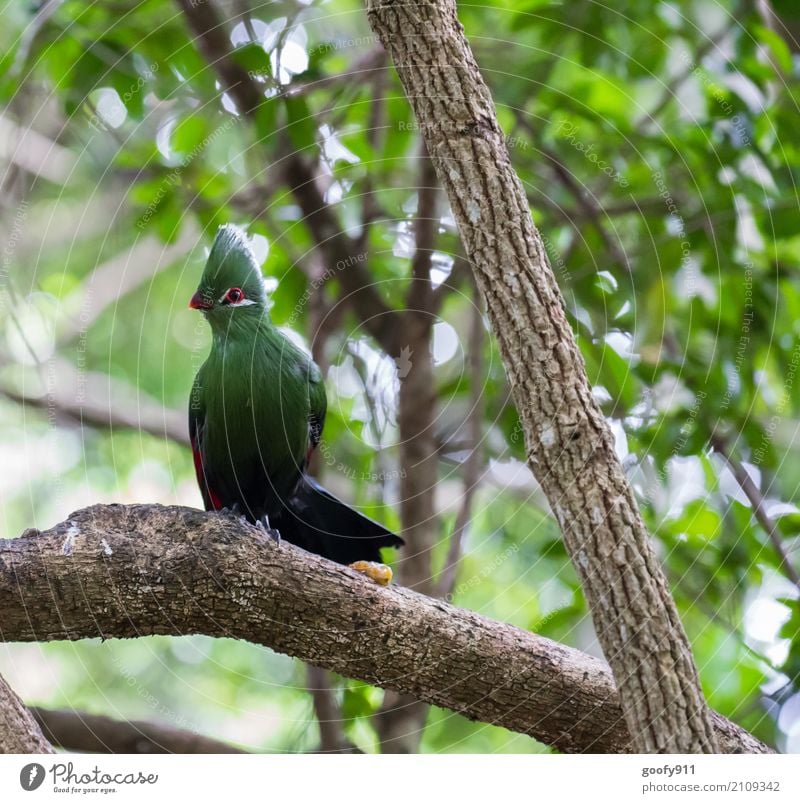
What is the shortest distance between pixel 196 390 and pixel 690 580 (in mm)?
1015

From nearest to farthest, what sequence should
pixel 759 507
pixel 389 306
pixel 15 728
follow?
pixel 15 728 < pixel 389 306 < pixel 759 507

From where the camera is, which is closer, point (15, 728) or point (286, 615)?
point (15, 728)

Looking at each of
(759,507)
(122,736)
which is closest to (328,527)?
(122,736)

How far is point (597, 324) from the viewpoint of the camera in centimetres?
155

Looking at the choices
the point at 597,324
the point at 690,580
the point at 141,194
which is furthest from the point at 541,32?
the point at 690,580

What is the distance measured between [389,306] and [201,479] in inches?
17.3

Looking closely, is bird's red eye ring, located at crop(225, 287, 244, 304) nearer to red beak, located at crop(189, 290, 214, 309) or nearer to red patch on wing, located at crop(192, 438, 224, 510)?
red beak, located at crop(189, 290, 214, 309)

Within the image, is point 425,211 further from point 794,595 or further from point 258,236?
point 794,595

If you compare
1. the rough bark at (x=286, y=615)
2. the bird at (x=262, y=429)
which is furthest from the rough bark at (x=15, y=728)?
the bird at (x=262, y=429)

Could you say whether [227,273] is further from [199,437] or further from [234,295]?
[199,437]

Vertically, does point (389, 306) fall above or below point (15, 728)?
above

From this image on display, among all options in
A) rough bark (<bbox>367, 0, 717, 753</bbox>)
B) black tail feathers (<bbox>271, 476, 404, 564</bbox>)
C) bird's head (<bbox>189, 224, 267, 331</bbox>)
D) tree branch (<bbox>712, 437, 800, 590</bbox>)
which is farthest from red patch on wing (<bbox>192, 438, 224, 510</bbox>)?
tree branch (<bbox>712, 437, 800, 590</bbox>)

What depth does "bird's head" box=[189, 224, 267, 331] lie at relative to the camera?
4.36 feet

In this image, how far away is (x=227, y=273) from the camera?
1.33 meters
